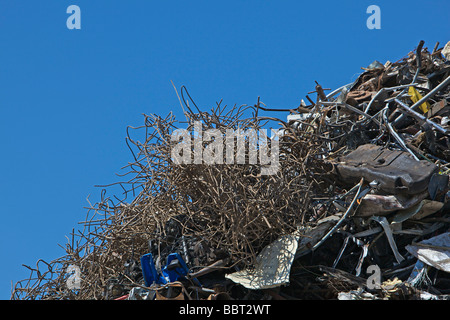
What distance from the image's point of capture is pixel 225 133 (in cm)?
541

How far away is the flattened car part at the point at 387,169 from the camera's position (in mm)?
5035

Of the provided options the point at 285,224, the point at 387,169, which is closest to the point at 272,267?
the point at 285,224

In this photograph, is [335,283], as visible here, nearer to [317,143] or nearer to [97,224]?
[317,143]

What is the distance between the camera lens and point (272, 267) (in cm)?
496

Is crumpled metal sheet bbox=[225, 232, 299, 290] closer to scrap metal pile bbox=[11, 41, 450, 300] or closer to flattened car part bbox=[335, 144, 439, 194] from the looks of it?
scrap metal pile bbox=[11, 41, 450, 300]

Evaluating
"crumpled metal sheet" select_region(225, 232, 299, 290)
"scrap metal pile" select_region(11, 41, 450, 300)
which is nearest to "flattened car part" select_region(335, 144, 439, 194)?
"scrap metal pile" select_region(11, 41, 450, 300)

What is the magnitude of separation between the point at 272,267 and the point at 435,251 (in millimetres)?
1406

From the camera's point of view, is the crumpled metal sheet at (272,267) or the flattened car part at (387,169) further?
the flattened car part at (387,169)

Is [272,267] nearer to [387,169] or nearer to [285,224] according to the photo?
[285,224]

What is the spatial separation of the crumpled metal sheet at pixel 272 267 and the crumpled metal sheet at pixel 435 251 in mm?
1047

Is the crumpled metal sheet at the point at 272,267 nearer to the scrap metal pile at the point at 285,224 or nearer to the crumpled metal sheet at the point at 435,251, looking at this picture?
the scrap metal pile at the point at 285,224

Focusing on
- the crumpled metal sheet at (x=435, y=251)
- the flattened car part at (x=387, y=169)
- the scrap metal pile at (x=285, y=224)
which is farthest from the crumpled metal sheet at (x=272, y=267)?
the crumpled metal sheet at (x=435, y=251)

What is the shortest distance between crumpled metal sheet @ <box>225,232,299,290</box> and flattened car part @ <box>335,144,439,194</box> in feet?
2.88

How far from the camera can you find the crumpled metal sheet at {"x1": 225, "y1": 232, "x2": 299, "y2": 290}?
4856mm
